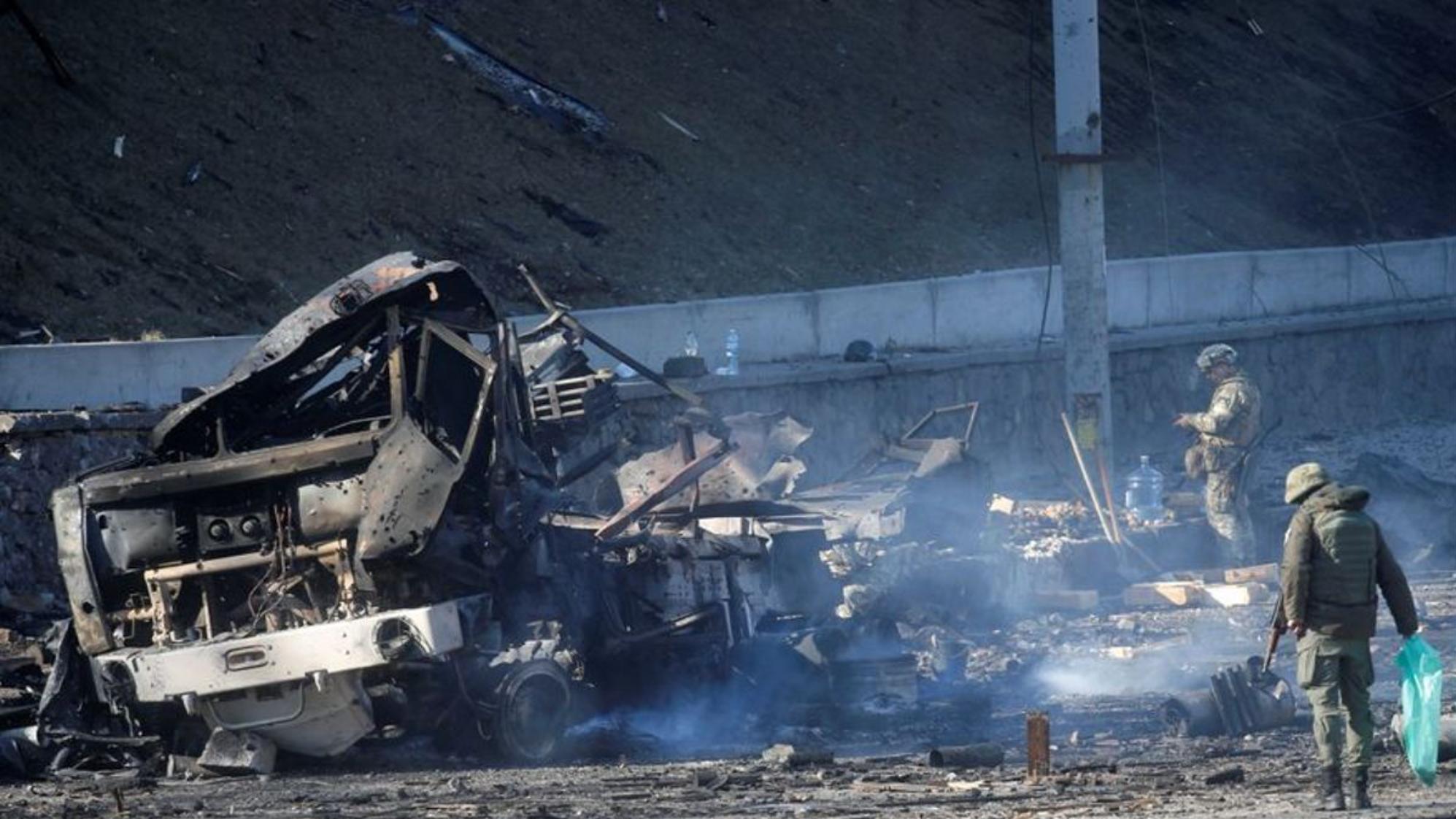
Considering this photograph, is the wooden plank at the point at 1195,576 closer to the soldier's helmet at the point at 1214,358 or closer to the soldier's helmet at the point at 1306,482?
the soldier's helmet at the point at 1214,358

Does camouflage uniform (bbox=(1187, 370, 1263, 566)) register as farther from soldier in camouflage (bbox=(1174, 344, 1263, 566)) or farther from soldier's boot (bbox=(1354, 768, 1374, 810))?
soldier's boot (bbox=(1354, 768, 1374, 810))

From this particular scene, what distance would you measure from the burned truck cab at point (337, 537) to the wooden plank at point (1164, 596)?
7.64m

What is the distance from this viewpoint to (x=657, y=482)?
56.9 ft

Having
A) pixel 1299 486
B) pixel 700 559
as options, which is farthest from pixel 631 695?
pixel 1299 486

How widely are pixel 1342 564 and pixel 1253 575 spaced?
986cm

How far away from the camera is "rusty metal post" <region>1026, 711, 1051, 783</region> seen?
12242 millimetres

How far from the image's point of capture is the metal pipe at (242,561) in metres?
13.7

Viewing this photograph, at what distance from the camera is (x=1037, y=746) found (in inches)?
483

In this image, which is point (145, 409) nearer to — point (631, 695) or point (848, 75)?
point (631, 695)

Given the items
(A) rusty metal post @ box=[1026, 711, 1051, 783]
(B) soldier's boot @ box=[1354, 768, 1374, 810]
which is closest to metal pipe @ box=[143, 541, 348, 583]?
(A) rusty metal post @ box=[1026, 711, 1051, 783]

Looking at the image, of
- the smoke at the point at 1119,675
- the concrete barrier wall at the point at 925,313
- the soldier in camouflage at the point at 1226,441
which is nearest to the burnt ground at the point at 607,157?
the concrete barrier wall at the point at 925,313

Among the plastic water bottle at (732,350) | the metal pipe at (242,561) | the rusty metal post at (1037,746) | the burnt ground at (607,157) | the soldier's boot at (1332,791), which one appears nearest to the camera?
the soldier's boot at (1332,791)

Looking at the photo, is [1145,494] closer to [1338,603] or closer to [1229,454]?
[1229,454]

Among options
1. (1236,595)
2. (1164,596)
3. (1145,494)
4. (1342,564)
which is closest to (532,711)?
(1342,564)
